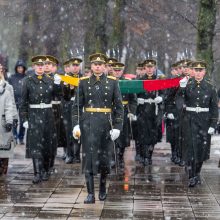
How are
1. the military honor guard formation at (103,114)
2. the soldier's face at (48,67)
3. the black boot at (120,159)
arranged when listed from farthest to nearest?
the black boot at (120,159), the soldier's face at (48,67), the military honor guard formation at (103,114)

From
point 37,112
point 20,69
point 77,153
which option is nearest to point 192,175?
point 37,112

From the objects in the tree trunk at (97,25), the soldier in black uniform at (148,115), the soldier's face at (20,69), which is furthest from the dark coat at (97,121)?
the tree trunk at (97,25)

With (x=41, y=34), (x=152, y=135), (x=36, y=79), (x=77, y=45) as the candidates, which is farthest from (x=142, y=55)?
(x=36, y=79)

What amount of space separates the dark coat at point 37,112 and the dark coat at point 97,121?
1707 millimetres

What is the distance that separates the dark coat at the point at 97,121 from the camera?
37.5 feet

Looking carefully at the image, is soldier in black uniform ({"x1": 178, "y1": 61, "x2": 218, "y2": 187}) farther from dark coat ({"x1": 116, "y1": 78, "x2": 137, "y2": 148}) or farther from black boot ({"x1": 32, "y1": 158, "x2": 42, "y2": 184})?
dark coat ({"x1": 116, "y1": 78, "x2": 137, "y2": 148})

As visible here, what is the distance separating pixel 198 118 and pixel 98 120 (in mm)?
2172

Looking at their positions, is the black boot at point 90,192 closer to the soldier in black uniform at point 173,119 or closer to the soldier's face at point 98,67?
the soldier's face at point 98,67

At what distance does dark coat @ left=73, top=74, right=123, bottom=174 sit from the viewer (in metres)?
11.4

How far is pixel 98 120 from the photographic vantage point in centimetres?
1141

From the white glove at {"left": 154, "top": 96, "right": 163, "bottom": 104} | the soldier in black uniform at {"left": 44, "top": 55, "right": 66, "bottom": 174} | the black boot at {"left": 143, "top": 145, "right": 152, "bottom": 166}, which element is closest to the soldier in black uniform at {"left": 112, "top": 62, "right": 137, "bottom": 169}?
the black boot at {"left": 143, "top": 145, "right": 152, "bottom": 166}

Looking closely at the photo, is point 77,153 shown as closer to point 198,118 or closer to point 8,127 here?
point 8,127

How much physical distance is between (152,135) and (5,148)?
3435mm

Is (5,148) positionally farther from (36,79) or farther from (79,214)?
(79,214)
